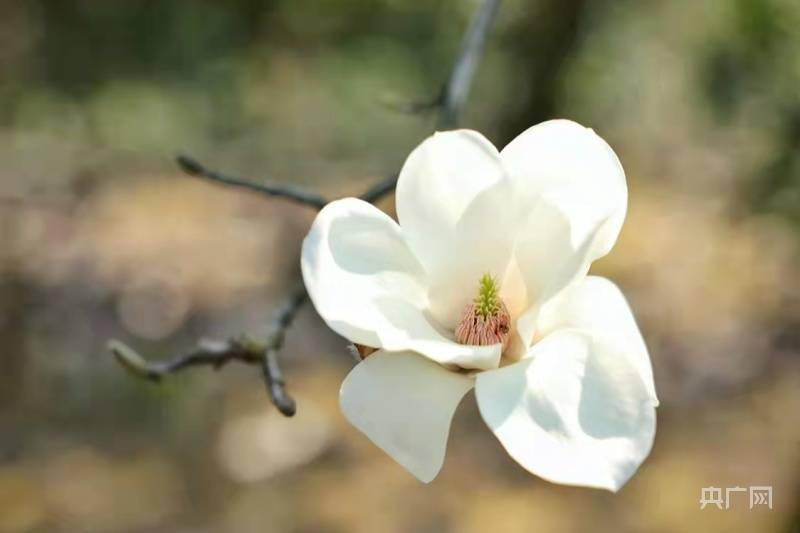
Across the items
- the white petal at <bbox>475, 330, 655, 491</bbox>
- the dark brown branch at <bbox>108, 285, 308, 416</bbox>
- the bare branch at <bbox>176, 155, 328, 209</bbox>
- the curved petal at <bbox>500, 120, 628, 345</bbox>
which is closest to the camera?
the white petal at <bbox>475, 330, 655, 491</bbox>

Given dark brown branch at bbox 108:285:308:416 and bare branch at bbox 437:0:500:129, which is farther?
bare branch at bbox 437:0:500:129

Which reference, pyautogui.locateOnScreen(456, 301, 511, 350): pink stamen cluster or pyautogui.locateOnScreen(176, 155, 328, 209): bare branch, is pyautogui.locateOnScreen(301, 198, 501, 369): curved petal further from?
pyautogui.locateOnScreen(176, 155, 328, 209): bare branch

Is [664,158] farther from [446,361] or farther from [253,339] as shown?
[446,361]

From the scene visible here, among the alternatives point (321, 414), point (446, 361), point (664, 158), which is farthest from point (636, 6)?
point (446, 361)

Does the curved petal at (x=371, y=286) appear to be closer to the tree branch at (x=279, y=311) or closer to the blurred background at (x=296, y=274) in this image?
the tree branch at (x=279, y=311)

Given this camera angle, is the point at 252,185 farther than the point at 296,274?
No

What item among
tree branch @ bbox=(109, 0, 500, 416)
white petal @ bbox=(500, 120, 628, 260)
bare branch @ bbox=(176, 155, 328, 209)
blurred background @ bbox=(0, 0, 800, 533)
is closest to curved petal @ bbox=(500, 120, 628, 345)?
white petal @ bbox=(500, 120, 628, 260)

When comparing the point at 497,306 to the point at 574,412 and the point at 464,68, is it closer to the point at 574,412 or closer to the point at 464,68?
the point at 574,412

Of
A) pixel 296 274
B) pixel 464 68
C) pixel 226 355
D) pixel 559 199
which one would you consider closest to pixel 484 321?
pixel 559 199

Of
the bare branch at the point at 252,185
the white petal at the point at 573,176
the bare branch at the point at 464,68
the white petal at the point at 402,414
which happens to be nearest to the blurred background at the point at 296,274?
the bare branch at the point at 464,68
